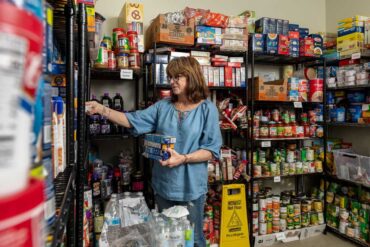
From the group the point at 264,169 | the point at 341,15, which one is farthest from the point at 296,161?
the point at 341,15

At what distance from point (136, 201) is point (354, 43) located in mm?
2917

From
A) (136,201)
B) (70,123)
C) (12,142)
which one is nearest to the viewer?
(12,142)

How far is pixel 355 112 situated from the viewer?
3.30 metres

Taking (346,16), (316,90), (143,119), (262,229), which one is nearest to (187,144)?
(143,119)

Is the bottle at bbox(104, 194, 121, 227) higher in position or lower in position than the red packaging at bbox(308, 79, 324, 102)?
lower

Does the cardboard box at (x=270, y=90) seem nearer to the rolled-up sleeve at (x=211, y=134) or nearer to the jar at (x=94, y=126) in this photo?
the rolled-up sleeve at (x=211, y=134)

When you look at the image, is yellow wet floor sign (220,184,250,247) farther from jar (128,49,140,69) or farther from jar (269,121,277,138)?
jar (128,49,140,69)

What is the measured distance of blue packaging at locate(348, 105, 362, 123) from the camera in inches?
128

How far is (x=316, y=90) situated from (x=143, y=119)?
7.65ft

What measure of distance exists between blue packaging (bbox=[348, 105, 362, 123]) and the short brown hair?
2177 mm

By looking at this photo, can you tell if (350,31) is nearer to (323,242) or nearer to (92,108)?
(323,242)

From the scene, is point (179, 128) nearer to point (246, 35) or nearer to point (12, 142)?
point (246, 35)

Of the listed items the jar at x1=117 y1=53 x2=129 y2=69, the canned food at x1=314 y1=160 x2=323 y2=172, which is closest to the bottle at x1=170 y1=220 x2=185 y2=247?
the jar at x1=117 y1=53 x2=129 y2=69

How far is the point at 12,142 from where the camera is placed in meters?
0.25
